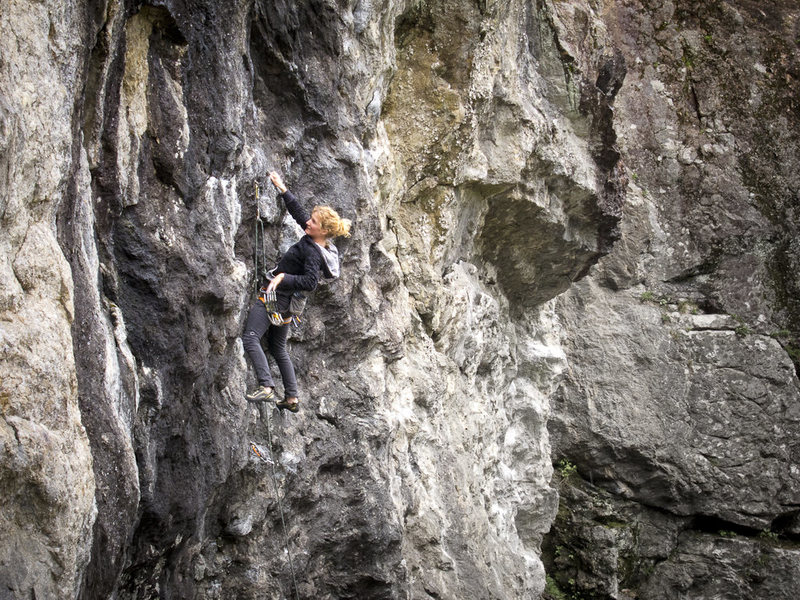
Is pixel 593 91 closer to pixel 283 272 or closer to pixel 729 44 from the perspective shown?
pixel 283 272

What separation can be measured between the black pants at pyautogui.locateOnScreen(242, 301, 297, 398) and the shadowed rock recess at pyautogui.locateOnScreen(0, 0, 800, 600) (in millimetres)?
109

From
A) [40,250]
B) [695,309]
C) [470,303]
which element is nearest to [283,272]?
[40,250]

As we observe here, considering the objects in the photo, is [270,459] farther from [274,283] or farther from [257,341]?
[274,283]

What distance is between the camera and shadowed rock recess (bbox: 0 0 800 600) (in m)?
3.91

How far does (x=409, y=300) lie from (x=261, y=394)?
244cm

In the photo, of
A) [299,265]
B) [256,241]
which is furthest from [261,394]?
[256,241]

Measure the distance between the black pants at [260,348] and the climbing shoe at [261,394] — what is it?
37mm

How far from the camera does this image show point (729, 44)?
15.2 metres

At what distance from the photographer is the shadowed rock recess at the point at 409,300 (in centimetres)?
391

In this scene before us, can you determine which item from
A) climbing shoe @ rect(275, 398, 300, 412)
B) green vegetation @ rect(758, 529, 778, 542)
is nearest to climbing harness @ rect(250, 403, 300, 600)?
climbing shoe @ rect(275, 398, 300, 412)

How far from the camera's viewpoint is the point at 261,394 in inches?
225

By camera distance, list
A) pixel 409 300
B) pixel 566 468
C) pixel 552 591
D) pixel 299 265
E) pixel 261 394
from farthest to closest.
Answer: pixel 566 468 < pixel 552 591 < pixel 409 300 < pixel 299 265 < pixel 261 394

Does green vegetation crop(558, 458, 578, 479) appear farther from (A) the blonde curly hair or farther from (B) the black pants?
(A) the blonde curly hair

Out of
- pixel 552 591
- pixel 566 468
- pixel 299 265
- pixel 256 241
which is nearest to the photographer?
pixel 256 241
